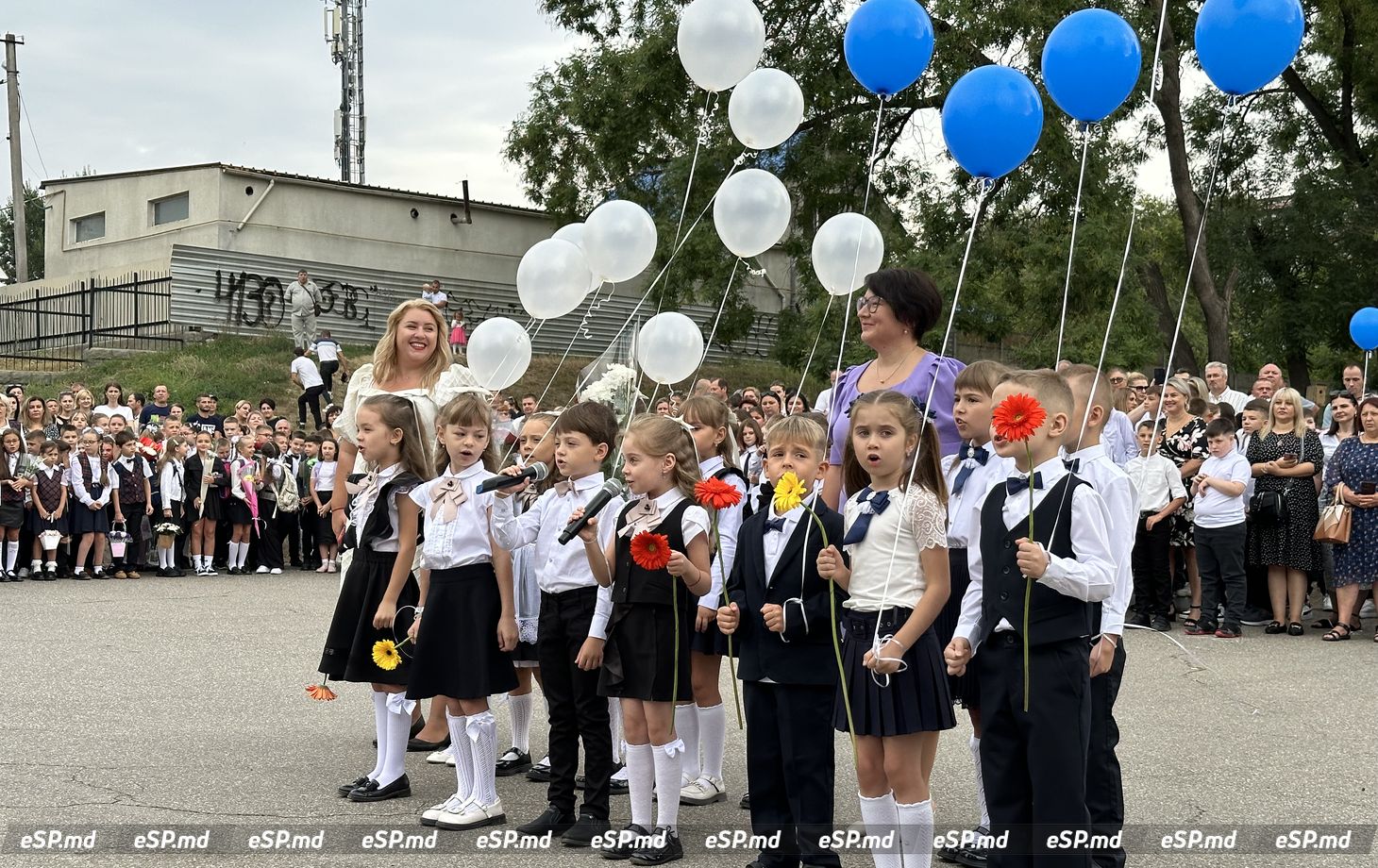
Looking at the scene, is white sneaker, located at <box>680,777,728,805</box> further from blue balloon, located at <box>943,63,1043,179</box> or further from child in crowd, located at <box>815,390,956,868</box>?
blue balloon, located at <box>943,63,1043,179</box>

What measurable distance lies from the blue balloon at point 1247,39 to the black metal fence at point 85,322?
79.1ft

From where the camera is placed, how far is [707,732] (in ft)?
19.3

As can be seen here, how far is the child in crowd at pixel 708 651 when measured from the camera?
5316 mm

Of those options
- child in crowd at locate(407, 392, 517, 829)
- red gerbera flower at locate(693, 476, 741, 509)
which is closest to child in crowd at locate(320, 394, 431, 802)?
child in crowd at locate(407, 392, 517, 829)

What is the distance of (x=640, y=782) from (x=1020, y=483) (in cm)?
188

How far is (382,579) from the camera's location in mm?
5840

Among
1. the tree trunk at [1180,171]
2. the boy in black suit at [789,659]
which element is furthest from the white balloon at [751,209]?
the tree trunk at [1180,171]

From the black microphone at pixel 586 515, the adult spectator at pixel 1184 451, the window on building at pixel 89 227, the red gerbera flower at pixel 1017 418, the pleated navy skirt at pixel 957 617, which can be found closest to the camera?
the red gerbera flower at pixel 1017 418

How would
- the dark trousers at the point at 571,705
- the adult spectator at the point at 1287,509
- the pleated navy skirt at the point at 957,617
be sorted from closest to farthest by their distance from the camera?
the pleated navy skirt at the point at 957,617, the dark trousers at the point at 571,705, the adult spectator at the point at 1287,509

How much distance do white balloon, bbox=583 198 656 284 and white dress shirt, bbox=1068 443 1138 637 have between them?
2721 mm

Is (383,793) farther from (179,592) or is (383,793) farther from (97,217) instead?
(97,217)

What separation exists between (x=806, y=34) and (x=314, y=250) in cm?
1296

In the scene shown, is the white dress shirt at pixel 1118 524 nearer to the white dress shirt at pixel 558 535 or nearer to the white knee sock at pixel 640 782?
the white knee sock at pixel 640 782

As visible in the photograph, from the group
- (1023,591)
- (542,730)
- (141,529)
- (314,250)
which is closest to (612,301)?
(314,250)
